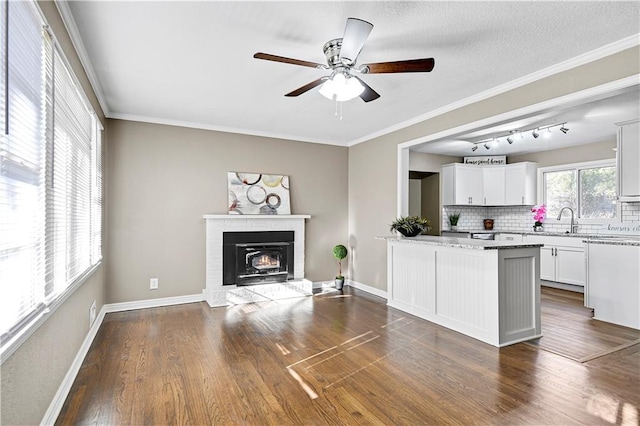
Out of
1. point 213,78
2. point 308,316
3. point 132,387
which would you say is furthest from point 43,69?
point 308,316

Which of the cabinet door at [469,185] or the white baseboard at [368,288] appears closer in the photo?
the white baseboard at [368,288]

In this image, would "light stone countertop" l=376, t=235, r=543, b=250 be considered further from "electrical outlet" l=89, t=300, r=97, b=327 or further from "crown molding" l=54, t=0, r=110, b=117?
"crown molding" l=54, t=0, r=110, b=117

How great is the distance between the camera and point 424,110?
4.33m

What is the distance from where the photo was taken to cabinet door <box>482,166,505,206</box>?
274 inches

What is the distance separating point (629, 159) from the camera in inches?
175

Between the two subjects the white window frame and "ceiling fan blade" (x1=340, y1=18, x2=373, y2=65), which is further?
the white window frame

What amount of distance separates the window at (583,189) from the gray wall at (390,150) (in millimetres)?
3575

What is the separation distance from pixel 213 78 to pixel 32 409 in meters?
2.83

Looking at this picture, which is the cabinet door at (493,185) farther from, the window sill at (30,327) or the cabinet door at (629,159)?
the window sill at (30,327)

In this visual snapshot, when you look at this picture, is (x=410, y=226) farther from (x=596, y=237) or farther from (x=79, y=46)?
(x=79, y=46)

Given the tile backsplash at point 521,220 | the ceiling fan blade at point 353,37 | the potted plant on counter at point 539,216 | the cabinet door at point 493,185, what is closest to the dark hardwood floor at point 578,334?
the tile backsplash at point 521,220

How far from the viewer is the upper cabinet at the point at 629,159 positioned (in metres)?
4.36

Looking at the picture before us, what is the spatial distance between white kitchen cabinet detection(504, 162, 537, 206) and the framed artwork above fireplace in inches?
175

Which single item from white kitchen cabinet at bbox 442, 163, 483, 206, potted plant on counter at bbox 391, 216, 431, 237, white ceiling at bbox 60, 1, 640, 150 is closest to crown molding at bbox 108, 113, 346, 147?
white ceiling at bbox 60, 1, 640, 150
